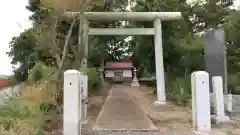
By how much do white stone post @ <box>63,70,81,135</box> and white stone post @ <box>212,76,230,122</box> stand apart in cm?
392

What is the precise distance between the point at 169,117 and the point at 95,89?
928 centimetres

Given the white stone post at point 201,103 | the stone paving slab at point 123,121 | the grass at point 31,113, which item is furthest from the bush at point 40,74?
the white stone post at point 201,103

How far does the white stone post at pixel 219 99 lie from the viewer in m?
8.38

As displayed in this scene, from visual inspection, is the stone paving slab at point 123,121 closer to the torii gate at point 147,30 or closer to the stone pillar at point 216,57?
the stone pillar at point 216,57

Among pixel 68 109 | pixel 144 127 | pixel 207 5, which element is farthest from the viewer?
pixel 207 5

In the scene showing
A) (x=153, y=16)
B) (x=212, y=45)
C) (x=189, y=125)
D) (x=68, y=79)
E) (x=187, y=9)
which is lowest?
(x=189, y=125)

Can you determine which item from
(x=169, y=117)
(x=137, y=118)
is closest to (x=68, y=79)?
(x=137, y=118)

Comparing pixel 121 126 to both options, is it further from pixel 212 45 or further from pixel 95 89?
pixel 95 89

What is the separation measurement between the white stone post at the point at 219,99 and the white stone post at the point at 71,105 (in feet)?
12.9

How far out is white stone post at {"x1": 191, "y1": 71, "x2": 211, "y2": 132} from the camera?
283 inches

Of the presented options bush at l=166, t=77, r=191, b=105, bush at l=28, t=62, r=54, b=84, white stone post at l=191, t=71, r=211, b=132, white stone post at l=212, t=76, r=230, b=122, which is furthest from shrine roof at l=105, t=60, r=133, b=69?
white stone post at l=191, t=71, r=211, b=132

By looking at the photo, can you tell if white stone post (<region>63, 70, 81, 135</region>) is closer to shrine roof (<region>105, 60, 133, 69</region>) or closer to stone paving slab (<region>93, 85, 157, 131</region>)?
stone paving slab (<region>93, 85, 157, 131</region>)

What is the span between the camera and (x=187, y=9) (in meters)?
18.9

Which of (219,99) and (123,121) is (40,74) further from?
(219,99)
